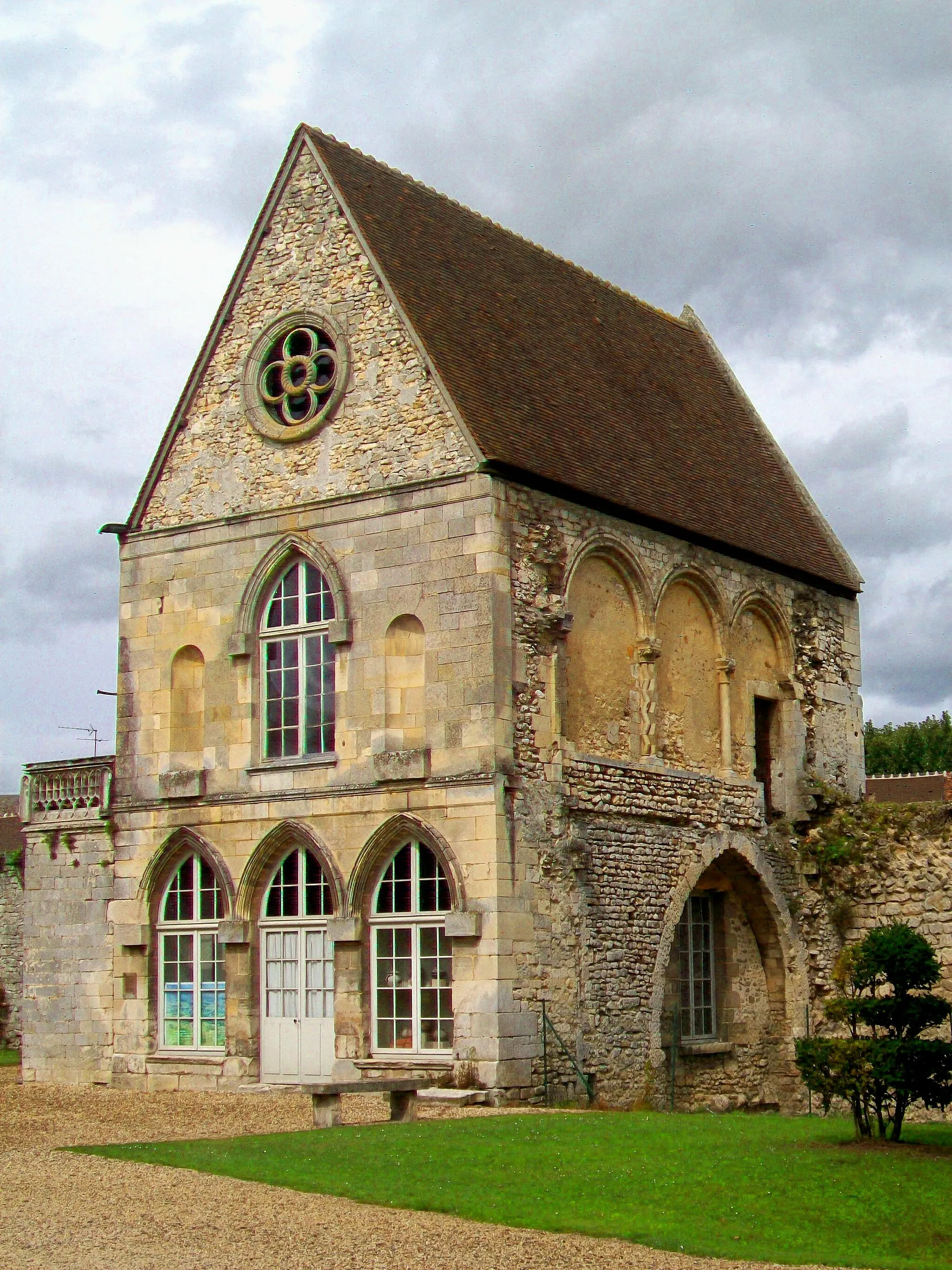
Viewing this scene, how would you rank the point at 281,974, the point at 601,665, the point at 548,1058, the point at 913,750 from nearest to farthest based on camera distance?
1. the point at 548,1058
2. the point at 281,974
3. the point at 601,665
4. the point at 913,750

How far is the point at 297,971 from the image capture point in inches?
840

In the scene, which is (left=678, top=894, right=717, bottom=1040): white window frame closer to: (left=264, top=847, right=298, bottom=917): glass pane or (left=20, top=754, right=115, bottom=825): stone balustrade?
(left=264, top=847, right=298, bottom=917): glass pane

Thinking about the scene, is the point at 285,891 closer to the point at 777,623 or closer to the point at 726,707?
the point at 726,707

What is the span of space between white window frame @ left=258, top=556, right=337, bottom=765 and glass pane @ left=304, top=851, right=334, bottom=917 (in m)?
1.20

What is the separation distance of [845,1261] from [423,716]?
36.0 ft

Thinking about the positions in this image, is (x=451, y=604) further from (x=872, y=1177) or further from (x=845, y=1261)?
(x=845, y=1261)

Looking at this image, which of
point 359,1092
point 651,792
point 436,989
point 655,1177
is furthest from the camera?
point 651,792

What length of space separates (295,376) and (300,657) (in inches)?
139

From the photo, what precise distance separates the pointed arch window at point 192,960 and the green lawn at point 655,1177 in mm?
6470

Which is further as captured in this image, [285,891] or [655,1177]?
[285,891]

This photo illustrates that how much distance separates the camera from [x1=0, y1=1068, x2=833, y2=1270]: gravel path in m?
9.87

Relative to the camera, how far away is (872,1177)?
12.4 meters

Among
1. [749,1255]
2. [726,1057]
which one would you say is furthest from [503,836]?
[749,1255]

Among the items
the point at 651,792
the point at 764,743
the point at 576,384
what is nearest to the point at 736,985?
the point at 764,743
